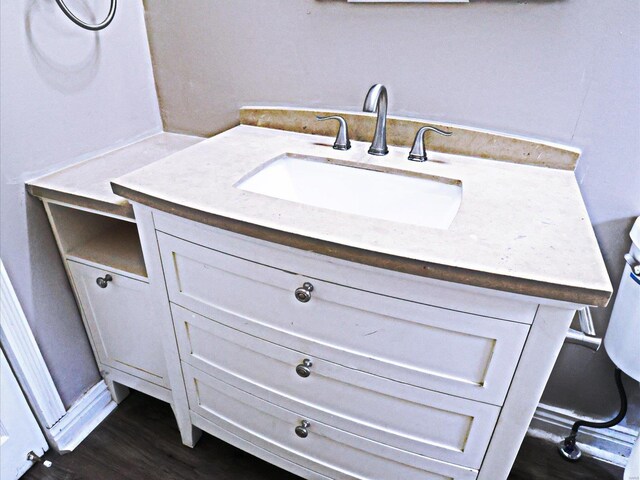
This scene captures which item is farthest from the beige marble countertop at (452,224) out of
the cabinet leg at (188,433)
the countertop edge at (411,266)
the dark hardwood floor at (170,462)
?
the dark hardwood floor at (170,462)

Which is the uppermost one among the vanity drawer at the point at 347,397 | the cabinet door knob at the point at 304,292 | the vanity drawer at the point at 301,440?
the cabinet door knob at the point at 304,292

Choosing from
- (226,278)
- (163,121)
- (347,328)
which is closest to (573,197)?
(347,328)

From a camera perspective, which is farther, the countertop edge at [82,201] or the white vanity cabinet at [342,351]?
the countertop edge at [82,201]

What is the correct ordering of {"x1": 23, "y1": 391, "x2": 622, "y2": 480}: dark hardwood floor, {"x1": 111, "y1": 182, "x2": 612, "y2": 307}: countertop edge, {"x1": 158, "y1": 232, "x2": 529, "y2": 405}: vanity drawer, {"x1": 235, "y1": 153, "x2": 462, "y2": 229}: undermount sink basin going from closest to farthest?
1. {"x1": 111, "y1": 182, "x2": 612, "y2": 307}: countertop edge
2. {"x1": 158, "y1": 232, "x2": 529, "y2": 405}: vanity drawer
3. {"x1": 235, "y1": 153, "x2": 462, "y2": 229}: undermount sink basin
4. {"x1": 23, "y1": 391, "x2": 622, "y2": 480}: dark hardwood floor

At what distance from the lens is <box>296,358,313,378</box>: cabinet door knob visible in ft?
2.82

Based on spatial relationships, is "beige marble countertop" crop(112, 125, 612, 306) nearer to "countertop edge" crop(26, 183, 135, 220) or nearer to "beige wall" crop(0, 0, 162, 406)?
"countertop edge" crop(26, 183, 135, 220)

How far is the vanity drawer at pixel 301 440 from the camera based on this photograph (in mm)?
881

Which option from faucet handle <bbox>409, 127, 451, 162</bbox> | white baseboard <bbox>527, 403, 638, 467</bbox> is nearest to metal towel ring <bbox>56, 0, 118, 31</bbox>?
faucet handle <bbox>409, 127, 451, 162</bbox>

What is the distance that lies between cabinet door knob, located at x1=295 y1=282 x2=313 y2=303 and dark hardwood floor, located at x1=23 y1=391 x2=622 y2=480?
0.73 m

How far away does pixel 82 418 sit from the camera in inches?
51.3

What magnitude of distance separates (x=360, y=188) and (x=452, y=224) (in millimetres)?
332

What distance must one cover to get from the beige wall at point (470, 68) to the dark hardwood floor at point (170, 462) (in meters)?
0.18

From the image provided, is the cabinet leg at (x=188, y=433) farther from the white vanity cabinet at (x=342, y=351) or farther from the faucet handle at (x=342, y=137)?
the faucet handle at (x=342, y=137)

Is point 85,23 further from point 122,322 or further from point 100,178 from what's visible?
point 122,322
